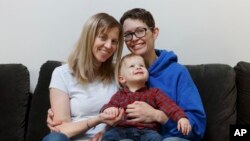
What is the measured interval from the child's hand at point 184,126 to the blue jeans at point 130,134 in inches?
4.4

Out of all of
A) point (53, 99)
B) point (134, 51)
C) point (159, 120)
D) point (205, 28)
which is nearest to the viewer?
point (159, 120)

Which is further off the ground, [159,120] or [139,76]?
[139,76]

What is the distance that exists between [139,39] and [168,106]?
0.45 meters

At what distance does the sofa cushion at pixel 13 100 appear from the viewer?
2.23 m

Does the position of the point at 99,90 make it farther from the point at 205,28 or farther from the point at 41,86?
the point at 205,28

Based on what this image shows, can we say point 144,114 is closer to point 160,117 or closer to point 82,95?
point 160,117

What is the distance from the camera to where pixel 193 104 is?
1.82 m

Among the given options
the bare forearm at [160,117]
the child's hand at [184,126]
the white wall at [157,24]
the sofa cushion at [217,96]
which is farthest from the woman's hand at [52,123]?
the sofa cushion at [217,96]

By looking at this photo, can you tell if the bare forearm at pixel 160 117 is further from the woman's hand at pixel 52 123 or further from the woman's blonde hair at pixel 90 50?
the woman's hand at pixel 52 123

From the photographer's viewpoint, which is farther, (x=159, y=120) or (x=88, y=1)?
(x=88, y=1)

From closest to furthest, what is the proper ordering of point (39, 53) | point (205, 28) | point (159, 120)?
point (159, 120) < point (205, 28) < point (39, 53)

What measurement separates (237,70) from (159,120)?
709mm

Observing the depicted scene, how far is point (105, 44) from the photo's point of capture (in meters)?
1.89

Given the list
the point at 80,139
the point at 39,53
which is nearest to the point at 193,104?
the point at 80,139
